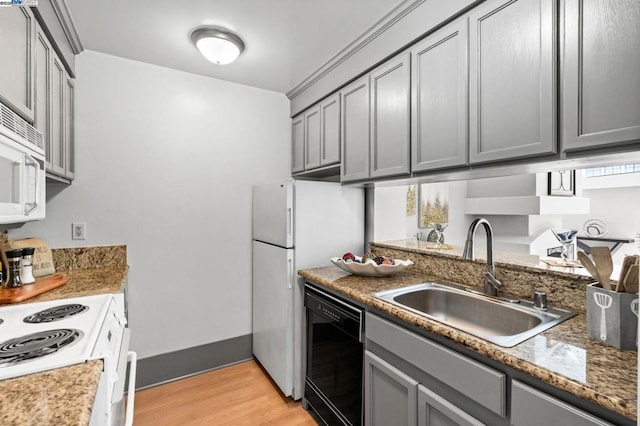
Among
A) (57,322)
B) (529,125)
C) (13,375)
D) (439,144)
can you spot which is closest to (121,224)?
(57,322)

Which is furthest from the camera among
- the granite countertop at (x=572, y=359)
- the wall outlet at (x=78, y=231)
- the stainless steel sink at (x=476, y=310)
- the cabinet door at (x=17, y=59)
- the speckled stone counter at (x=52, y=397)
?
the wall outlet at (x=78, y=231)

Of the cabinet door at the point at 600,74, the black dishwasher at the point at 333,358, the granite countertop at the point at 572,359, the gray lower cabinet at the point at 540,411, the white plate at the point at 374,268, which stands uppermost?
the cabinet door at the point at 600,74

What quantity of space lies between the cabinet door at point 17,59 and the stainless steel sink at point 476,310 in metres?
1.76

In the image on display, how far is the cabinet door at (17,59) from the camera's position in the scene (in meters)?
1.13

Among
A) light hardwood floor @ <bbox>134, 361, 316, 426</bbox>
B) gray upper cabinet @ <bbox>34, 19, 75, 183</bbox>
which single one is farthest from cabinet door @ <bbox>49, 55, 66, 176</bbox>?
light hardwood floor @ <bbox>134, 361, 316, 426</bbox>

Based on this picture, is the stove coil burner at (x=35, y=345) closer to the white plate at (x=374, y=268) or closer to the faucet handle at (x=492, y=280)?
the white plate at (x=374, y=268)

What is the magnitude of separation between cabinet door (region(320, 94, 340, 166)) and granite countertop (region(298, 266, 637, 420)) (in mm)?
1356

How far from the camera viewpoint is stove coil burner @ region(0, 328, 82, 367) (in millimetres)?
871

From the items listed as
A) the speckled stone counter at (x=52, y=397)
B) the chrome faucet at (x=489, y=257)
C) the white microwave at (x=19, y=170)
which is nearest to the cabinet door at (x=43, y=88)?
the white microwave at (x=19, y=170)

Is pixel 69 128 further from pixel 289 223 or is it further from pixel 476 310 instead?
pixel 476 310

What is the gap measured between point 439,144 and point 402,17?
2.52 feet

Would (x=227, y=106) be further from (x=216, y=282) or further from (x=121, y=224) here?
(x=216, y=282)

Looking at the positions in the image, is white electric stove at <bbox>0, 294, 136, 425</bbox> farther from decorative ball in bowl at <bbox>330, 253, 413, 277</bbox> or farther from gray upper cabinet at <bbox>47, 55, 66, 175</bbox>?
decorative ball in bowl at <bbox>330, 253, 413, 277</bbox>

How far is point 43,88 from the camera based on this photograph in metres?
1.52
